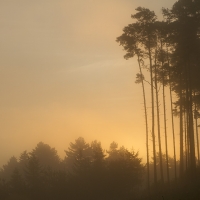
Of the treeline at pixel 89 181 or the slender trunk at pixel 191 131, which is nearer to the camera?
the slender trunk at pixel 191 131

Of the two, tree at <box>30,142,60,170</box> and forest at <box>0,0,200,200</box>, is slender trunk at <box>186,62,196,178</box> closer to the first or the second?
forest at <box>0,0,200,200</box>

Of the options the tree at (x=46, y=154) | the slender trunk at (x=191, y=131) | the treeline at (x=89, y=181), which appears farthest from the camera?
the tree at (x=46, y=154)

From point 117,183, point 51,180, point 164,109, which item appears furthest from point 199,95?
point 51,180

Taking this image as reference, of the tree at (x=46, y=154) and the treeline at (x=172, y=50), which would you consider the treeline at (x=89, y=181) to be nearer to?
the treeline at (x=172, y=50)

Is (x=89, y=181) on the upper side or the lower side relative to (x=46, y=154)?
lower

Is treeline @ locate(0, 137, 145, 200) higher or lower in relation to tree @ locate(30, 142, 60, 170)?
lower

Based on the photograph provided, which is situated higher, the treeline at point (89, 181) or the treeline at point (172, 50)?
the treeline at point (172, 50)

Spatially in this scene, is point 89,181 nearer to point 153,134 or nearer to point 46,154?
point 153,134

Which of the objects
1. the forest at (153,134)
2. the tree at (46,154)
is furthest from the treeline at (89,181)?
the tree at (46,154)

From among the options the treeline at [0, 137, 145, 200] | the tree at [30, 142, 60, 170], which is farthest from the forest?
the tree at [30, 142, 60, 170]

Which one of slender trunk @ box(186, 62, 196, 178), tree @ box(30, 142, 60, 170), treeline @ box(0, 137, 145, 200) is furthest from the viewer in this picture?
tree @ box(30, 142, 60, 170)

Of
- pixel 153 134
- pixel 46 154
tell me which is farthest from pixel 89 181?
pixel 46 154

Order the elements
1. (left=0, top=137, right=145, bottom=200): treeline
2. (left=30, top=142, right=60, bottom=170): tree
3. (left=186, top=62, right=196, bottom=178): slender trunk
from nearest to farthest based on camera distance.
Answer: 1. (left=186, top=62, right=196, bottom=178): slender trunk
2. (left=0, top=137, right=145, bottom=200): treeline
3. (left=30, top=142, right=60, bottom=170): tree

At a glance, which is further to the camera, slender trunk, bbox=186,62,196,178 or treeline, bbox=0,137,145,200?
treeline, bbox=0,137,145,200
